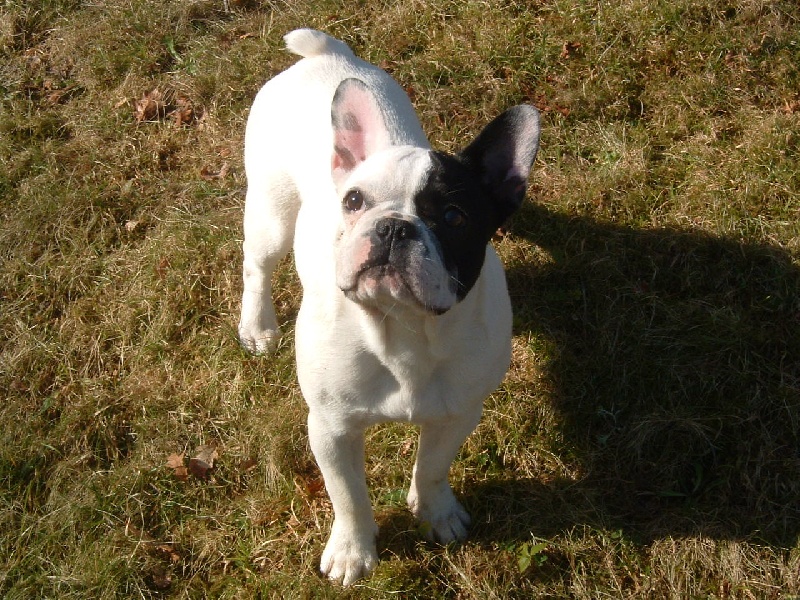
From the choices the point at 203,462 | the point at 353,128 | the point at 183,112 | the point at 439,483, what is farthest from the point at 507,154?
the point at 183,112

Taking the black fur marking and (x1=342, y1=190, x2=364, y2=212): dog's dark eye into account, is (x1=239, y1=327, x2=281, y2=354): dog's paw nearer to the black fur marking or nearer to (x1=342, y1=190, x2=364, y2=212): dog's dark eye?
(x1=342, y1=190, x2=364, y2=212): dog's dark eye

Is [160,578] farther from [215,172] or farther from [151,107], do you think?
[151,107]

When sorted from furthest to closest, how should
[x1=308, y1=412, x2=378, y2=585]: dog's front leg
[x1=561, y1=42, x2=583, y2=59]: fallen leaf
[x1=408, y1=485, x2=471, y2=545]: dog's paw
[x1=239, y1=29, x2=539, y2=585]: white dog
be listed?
[x1=561, y1=42, x2=583, y2=59]: fallen leaf, [x1=408, y1=485, x2=471, y2=545]: dog's paw, [x1=308, y1=412, x2=378, y2=585]: dog's front leg, [x1=239, y1=29, x2=539, y2=585]: white dog

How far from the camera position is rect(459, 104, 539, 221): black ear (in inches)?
124

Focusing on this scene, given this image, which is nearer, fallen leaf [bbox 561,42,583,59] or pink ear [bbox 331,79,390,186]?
pink ear [bbox 331,79,390,186]

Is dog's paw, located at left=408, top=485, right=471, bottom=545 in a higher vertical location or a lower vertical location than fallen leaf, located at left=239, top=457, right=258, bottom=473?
higher

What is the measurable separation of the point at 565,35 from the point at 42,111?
3.88 meters

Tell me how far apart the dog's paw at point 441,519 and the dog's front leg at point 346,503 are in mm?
247

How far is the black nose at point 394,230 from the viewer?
284 centimetres

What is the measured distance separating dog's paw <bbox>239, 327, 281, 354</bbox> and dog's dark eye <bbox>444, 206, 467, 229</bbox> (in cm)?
214

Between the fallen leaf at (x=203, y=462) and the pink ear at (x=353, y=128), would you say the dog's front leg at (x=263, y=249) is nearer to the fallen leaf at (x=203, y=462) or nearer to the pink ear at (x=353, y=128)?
the fallen leaf at (x=203, y=462)

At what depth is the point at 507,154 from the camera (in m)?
3.21

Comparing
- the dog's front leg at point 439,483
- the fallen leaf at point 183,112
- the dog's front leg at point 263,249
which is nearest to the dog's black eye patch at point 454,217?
the dog's front leg at point 439,483

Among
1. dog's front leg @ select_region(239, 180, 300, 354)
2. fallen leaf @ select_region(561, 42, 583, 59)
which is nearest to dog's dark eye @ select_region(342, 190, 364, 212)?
dog's front leg @ select_region(239, 180, 300, 354)
